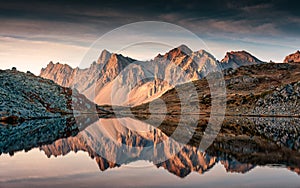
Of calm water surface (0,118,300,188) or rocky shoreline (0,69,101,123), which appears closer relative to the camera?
calm water surface (0,118,300,188)

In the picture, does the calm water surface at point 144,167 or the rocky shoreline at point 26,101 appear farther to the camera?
the rocky shoreline at point 26,101

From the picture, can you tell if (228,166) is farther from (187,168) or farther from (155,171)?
(155,171)

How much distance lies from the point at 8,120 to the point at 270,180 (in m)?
119

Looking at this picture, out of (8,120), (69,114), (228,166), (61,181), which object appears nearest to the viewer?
(61,181)

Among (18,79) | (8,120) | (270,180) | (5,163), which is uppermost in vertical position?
(18,79)

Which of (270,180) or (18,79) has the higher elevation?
(18,79)

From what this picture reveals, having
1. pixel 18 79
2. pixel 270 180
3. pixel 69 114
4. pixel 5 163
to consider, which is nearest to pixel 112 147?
pixel 5 163

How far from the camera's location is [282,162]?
45.8 meters

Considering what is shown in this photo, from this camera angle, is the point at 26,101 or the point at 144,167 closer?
the point at 144,167

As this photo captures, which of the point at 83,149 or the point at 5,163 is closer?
the point at 5,163

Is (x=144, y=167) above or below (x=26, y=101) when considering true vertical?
below

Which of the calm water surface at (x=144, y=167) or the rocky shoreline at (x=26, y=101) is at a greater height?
the rocky shoreline at (x=26, y=101)

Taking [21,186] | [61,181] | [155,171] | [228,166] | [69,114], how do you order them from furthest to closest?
[69,114] < [228,166] < [155,171] < [61,181] < [21,186]

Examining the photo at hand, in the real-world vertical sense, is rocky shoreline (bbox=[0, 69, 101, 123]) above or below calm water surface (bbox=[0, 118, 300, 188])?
above
